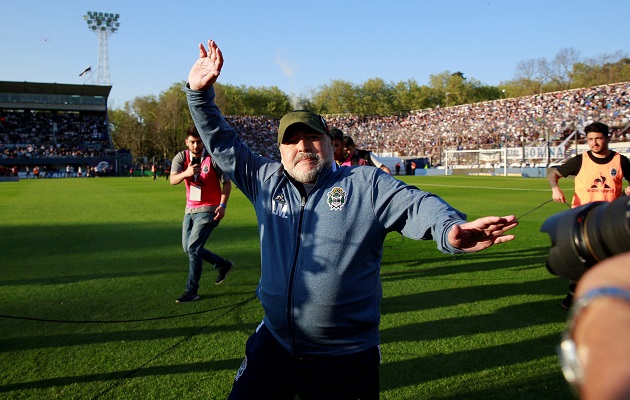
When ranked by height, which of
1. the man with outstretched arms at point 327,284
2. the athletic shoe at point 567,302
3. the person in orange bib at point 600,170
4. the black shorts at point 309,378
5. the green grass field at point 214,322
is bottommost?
the green grass field at point 214,322

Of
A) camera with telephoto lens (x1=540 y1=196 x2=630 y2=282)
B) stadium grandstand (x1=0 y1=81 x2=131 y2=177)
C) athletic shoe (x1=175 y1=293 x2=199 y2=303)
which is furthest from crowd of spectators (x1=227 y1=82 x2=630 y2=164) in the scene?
camera with telephoto lens (x1=540 y1=196 x2=630 y2=282)

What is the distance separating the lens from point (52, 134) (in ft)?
241

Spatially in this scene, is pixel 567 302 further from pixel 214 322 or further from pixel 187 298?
pixel 187 298

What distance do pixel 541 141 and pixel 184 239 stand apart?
47006mm

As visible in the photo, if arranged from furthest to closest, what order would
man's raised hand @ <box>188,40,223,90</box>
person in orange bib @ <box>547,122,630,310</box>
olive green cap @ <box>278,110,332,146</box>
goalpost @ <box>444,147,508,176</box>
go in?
goalpost @ <box>444,147,508,176</box>
person in orange bib @ <box>547,122,630,310</box>
man's raised hand @ <box>188,40,223,90</box>
olive green cap @ <box>278,110,332,146</box>

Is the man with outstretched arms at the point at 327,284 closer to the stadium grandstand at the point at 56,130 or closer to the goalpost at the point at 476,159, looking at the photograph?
the goalpost at the point at 476,159

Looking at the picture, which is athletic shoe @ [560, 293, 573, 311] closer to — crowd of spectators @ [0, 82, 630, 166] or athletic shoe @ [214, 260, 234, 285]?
athletic shoe @ [214, 260, 234, 285]

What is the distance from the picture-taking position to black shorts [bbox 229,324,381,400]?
2570 mm

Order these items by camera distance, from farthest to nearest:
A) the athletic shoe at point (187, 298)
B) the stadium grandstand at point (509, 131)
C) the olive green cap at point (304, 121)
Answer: the stadium grandstand at point (509, 131) < the athletic shoe at point (187, 298) < the olive green cap at point (304, 121)

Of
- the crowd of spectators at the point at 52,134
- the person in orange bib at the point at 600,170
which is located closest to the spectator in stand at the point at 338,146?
the person in orange bib at the point at 600,170

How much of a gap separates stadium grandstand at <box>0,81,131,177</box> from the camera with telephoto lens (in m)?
67.8

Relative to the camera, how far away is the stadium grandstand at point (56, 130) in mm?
65562

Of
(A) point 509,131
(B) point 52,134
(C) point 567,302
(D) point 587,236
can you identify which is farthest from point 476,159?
(B) point 52,134

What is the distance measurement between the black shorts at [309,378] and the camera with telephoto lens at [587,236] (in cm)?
153
